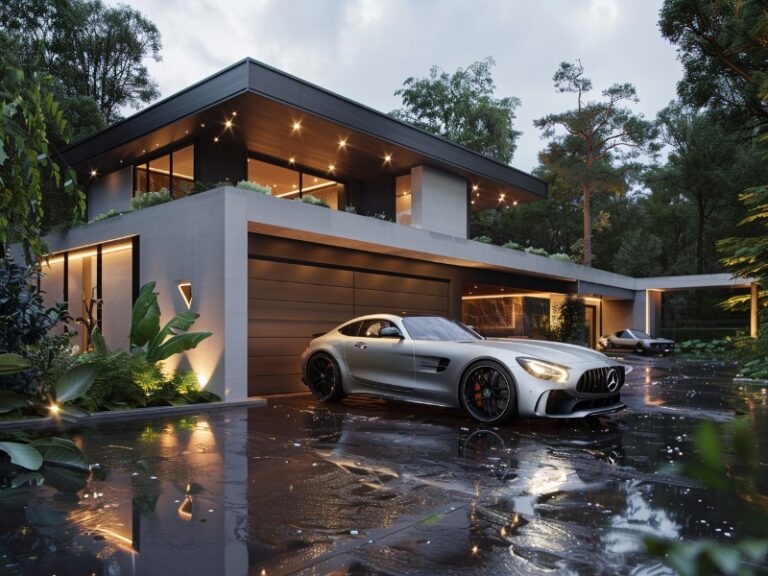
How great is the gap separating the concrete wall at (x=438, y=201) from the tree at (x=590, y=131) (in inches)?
758

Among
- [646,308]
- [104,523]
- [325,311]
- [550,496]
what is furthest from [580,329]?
[104,523]

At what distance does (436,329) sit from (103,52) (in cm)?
2906

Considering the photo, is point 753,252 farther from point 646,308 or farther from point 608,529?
point 646,308

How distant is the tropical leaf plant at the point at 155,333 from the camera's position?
9.72 m

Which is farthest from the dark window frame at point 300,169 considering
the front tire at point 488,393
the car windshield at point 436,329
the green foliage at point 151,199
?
the front tire at point 488,393

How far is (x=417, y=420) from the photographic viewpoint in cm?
804

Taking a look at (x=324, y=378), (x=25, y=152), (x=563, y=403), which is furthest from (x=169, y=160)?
(x=25, y=152)

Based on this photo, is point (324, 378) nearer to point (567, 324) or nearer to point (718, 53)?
point (718, 53)

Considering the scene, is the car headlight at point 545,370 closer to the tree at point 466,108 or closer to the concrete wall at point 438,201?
the concrete wall at point 438,201

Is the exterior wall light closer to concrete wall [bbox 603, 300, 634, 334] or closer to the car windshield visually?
the car windshield

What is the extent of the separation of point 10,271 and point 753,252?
8.93 m

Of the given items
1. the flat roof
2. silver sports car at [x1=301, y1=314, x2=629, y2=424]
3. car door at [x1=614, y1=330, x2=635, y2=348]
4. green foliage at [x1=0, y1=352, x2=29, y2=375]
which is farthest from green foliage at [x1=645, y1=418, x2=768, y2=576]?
car door at [x1=614, y1=330, x2=635, y2=348]

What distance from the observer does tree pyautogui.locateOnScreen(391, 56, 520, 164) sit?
1507 inches

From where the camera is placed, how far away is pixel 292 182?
17.7 metres
